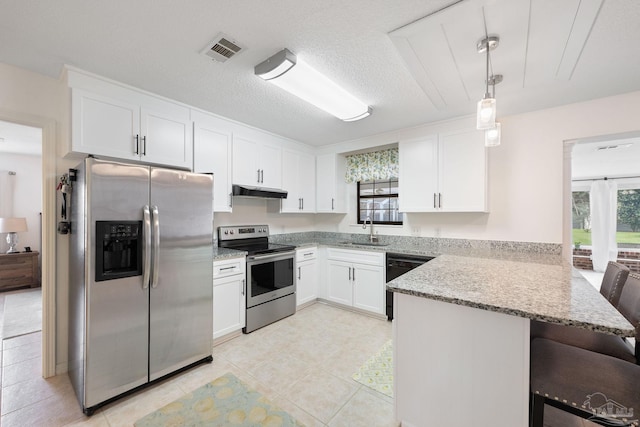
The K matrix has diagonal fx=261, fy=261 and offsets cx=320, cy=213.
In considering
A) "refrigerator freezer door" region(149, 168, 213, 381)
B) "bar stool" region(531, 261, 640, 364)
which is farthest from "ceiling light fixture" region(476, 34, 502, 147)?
"refrigerator freezer door" region(149, 168, 213, 381)

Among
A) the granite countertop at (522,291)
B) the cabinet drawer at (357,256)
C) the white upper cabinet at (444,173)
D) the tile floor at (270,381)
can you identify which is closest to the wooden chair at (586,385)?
the granite countertop at (522,291)

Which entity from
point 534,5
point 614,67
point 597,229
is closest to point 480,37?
point 534,5

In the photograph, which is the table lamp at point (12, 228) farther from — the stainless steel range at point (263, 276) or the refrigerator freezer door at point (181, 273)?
the refrigerator freezer door at point (181, 273)

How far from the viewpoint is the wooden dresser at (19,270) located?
4238mm

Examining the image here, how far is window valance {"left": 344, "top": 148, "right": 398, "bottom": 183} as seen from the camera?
3.83 meters

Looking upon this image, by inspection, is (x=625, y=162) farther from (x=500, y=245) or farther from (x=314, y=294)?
(x=314, y=294)

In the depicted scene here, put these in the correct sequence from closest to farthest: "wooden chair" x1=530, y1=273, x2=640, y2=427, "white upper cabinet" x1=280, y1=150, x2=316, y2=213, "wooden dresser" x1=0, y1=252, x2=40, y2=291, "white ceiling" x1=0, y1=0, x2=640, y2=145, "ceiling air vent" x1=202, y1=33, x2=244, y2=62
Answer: "wooden chair" x1=530, y1=273, x2=640, y2=427
"white ceiling" x1=0, y1=0, x2=640, y2=145
"ceiling air vent" x1=202, y1=33, x2=244, y2=62
"white upper cabinet" x1=280, y1=150, x2=316, y2=213
"wooden dresser" x1=0, y1=252, x2=40, y2=291

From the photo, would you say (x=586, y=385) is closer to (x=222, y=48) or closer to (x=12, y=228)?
(x=222, y=48)

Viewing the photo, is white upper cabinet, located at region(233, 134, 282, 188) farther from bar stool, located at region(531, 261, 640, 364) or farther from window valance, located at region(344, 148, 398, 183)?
bar stool, located at region(531, 261, 640, 364)

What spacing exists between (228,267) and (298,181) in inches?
69.2

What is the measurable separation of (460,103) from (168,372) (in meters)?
3.53

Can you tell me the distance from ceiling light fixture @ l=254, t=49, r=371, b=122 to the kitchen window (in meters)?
1.65

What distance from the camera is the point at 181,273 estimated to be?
7.03 ft

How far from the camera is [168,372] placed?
2068 mm
